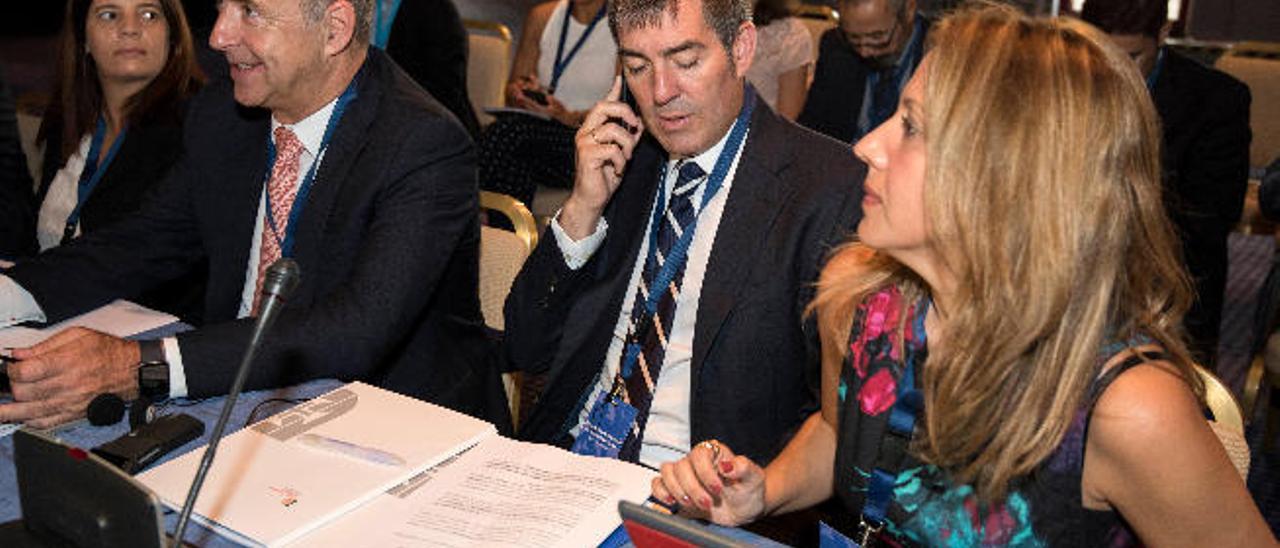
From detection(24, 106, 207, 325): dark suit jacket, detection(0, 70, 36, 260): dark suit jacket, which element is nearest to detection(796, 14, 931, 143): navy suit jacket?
detection(24, 106, 207, 325): dark suit jacket

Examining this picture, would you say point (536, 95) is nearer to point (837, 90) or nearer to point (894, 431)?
point (837, 90)

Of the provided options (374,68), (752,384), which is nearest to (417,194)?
(374,68)

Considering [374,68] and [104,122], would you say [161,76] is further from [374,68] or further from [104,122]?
[374,68]

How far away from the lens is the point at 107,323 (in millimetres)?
2205

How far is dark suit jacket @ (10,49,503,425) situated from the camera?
206cm

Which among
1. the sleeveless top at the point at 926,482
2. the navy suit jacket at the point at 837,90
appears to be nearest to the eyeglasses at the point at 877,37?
the navy suit jacket at the point at 837,90

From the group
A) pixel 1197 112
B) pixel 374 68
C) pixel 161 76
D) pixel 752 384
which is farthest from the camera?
pixel 1197 112

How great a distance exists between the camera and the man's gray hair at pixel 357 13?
2.32 metres

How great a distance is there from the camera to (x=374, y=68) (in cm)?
244

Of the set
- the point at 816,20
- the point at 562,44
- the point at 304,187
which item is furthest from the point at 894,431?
the point at 816,20

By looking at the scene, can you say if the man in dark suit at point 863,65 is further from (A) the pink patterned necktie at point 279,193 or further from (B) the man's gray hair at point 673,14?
(A) the pink patterned necktie at point 279,193

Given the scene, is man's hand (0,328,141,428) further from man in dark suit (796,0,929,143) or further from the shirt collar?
man in dark suit (796,0,929,143)

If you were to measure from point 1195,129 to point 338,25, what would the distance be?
2.57m

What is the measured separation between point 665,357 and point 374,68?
88 cm
